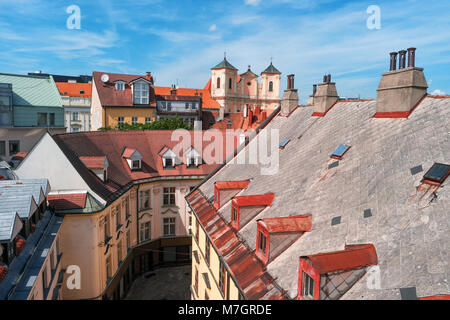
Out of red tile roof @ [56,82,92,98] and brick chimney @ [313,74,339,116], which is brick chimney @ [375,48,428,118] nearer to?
brick chimney @ [313,74,339,116]

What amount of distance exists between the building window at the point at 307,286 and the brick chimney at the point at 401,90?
752cm

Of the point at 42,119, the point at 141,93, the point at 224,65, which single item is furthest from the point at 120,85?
the point at 224,65

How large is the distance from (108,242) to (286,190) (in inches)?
582

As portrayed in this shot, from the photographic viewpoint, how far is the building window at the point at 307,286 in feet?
26.0

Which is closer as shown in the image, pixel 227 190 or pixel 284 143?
pixel 227 190

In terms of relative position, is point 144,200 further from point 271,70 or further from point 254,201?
point 271,70

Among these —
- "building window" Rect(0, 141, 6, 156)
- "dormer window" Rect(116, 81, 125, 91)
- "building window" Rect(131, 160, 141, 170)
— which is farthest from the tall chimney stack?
"dormer window" Rect(116, 81, 125, 91)

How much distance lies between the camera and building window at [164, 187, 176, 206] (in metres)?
Result: 30.7

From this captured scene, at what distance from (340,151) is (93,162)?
17.7 meters

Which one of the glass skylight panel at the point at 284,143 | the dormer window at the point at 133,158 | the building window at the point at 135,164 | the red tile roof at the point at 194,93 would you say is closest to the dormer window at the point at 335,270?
the glass skylight panel at the point at 284,143

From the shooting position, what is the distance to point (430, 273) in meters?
6.57

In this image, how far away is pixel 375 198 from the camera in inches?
371

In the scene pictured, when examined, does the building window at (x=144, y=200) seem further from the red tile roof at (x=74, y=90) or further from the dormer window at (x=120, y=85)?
the red tile roof at (x=74, y=90)
